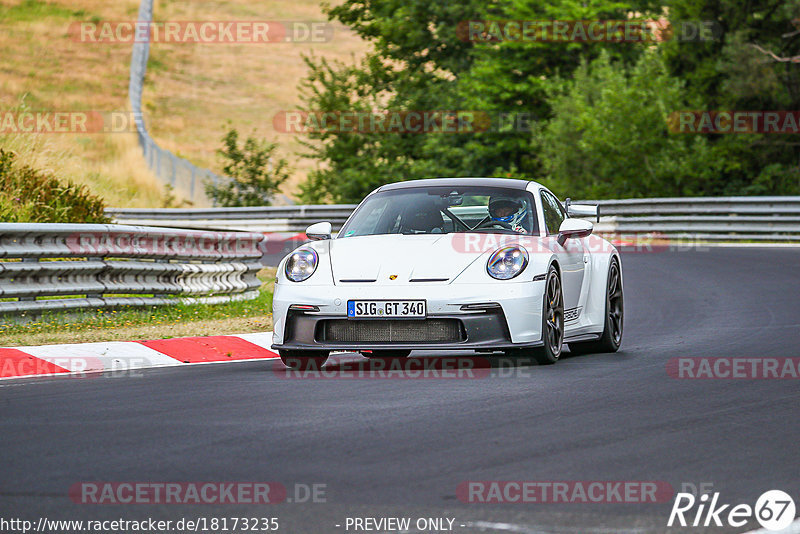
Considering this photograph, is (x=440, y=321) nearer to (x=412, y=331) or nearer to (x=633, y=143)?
(x=412, y=331)

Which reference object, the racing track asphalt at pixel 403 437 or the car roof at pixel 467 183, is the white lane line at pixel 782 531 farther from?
the car roof at pixel 467 183

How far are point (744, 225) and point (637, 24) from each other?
15604mm

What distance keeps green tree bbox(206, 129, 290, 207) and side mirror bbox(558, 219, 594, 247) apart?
105ft

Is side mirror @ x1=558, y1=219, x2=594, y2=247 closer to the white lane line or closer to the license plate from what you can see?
the license plate

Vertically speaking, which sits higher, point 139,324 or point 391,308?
point 391,308

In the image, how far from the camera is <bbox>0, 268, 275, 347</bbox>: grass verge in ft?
36.2

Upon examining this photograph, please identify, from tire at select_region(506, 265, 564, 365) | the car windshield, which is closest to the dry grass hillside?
Result: the car windshield

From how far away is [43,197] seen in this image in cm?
1642

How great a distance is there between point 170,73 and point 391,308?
7103 centimetres

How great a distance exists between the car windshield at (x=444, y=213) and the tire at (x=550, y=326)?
0.61 metres

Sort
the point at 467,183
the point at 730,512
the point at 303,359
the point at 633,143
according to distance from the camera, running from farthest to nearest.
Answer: the point at 633,143 < the point at 467,183 < the point at 303,359 < the point at 730,512

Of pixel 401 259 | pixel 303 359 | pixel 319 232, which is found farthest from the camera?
pixel 319 232

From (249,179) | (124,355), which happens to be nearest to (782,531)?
(124,355)

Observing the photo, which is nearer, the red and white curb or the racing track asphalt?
the racing track asphalt
